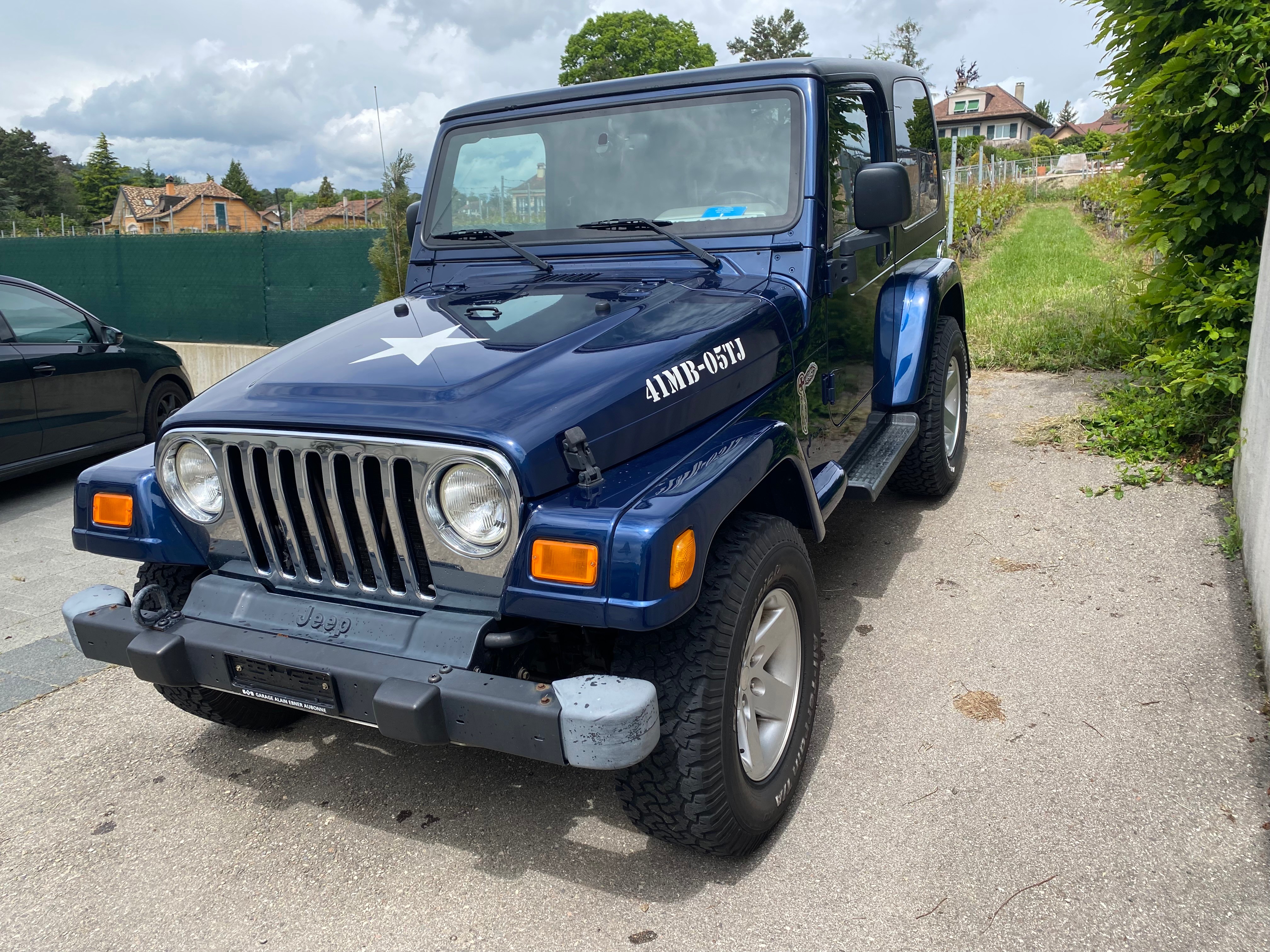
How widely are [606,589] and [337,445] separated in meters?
0.77

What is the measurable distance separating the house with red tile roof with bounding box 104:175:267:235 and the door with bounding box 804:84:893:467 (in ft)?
149

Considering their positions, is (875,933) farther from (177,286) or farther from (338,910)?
(177,286)

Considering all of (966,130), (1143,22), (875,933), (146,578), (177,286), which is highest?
(966,130)

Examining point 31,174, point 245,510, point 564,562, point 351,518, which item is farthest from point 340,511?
point 31,174

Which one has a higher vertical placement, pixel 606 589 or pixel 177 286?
pixel 177 286

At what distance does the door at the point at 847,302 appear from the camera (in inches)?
132

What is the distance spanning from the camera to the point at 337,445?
7.23ft

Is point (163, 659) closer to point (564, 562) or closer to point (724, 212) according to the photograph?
point (564, 562)

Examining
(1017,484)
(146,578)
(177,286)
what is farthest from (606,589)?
(177,286)

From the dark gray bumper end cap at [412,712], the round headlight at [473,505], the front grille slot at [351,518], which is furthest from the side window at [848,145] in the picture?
the dark gray bumper end cap at [412,712]

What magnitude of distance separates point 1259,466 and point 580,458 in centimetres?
311

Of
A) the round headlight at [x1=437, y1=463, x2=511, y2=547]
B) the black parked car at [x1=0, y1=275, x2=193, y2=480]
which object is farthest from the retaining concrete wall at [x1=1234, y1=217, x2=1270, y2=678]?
the black parked car at [x1=0, y1=275, x2=193, y2=480]

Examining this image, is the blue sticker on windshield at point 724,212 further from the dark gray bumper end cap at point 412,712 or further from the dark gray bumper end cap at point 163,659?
the dark gray bumper end cap at point 163,659

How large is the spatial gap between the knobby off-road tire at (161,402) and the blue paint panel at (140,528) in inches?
189
